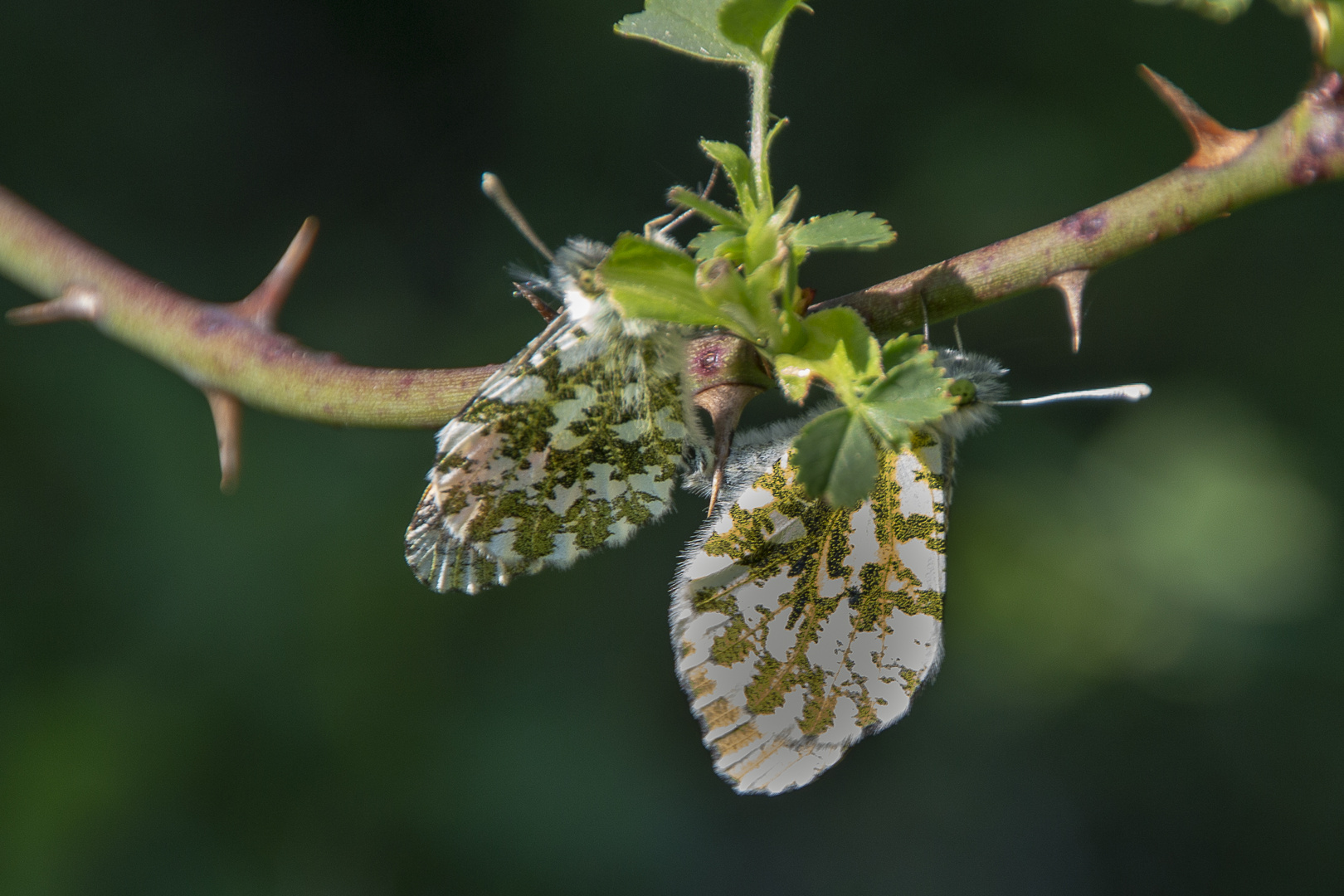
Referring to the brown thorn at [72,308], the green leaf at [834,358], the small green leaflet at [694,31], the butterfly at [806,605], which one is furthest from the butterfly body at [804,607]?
the brown thorn at [72,308]

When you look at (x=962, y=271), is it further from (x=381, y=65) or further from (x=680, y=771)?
(x=381, y=65)

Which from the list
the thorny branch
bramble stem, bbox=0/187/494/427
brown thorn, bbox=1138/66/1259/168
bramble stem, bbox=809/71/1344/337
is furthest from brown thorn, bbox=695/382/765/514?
brown thorn, bbox=1138/66/1259/168

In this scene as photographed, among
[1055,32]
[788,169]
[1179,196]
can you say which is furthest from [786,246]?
[1055,32]

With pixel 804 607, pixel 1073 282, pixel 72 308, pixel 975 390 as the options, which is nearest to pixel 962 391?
pixel 975 390

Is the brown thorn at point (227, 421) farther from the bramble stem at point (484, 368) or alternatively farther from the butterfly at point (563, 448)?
the butterfly at point (563, 448)

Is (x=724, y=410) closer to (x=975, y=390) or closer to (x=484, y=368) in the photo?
(x=484, y=368)

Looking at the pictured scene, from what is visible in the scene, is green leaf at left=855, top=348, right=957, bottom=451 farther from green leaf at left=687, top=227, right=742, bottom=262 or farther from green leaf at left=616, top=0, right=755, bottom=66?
green leaf at left=616, top=0, right=755, bottom=66
